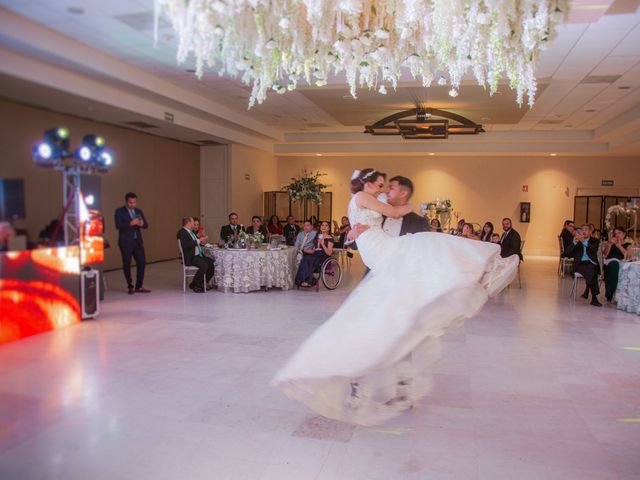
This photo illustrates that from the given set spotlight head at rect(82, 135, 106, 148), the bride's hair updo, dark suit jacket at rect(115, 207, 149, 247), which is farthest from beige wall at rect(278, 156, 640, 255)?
spotlight head at rect(82, 135, 106, 148)

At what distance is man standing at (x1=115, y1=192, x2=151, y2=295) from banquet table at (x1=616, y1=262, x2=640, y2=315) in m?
7.17

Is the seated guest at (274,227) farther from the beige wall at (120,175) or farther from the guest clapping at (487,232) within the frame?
the guest clapping at (487,232)

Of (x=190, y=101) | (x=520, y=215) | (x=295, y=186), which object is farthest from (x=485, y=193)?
(x=190, y=101)

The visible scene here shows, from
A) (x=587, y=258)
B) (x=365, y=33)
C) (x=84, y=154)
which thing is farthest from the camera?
(x=587, y=258)

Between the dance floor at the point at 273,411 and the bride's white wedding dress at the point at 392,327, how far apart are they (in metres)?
0.24

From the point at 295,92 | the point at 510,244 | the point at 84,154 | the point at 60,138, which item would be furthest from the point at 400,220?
the point at 295,92

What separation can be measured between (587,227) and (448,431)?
21.5 ft

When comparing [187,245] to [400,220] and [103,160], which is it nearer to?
[400,220]

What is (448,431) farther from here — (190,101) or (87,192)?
(190,101)

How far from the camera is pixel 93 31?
6559mm

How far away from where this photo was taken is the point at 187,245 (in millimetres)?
8820

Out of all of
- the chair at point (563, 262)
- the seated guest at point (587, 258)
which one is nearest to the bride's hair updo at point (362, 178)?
the seated guest at point (587, 258)

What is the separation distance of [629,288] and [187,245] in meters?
6.82

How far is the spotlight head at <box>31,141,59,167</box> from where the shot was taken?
2.64m
